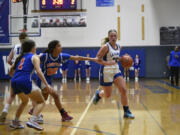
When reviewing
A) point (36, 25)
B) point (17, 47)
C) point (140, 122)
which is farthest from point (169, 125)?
point (36, 25)

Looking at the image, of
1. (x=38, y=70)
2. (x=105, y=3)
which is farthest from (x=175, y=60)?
(x=38, y=70)

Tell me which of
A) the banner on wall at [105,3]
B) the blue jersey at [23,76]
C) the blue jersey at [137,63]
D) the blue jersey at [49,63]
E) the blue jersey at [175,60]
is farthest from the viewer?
the banner on wall at [105,3]

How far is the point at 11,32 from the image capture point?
14508mm

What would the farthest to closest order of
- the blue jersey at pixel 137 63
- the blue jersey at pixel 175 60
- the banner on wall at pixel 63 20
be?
1. the banner on wall at pixel 63 20
2. the blue jersey at pixel 137 63
3. the blue jersey at pixel 175 60

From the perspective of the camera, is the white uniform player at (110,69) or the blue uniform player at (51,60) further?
the white uniform player at (110,69)

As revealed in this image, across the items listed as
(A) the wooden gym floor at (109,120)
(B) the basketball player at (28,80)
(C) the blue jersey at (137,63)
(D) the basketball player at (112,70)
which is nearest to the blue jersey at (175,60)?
(C) the blue jersey at (137,63)

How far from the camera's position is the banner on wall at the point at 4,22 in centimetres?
1656

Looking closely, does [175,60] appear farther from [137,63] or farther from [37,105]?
[37,105]

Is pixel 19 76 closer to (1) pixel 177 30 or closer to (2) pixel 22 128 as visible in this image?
(2) pixel 22 128

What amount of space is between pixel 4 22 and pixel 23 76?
1369 centimetres

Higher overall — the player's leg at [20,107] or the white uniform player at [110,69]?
the white uniform player at [110,69]

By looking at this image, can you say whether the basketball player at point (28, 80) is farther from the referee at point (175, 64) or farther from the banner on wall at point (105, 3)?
the banner on wall at point (105, 3)

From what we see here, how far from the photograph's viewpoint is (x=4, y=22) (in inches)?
655

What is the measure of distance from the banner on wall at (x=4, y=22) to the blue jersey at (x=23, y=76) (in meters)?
13.3
